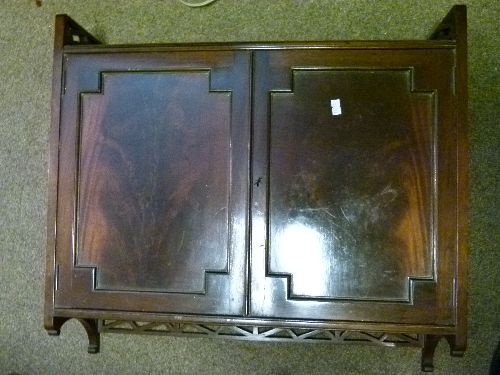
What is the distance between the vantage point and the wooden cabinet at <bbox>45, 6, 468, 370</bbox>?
2.92 feet

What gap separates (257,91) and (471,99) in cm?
66

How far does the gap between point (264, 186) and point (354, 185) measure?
0.62 feet

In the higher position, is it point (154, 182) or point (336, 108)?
point (336, 108)

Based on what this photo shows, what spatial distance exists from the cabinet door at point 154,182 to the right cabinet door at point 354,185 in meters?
0.06

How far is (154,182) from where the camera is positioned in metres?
0.94

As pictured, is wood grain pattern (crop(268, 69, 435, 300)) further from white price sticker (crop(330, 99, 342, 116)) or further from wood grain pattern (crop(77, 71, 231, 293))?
wood grain pattern (crop(77, 71, 231, 293))

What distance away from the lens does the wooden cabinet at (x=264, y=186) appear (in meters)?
0.89

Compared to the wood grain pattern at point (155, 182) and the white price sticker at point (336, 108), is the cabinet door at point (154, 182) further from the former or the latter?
the white price sticker at point (336, 108)

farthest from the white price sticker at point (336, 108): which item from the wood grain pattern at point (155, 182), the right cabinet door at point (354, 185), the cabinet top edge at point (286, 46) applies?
the wood grain pattern at point (155, 182)

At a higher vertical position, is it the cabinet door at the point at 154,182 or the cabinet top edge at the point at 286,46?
the cabinet top edge at the point at 286,46

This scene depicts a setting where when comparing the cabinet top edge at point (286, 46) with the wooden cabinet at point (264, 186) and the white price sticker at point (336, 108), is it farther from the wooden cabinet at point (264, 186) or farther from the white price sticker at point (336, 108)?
the white price sticker at point (336, 108)

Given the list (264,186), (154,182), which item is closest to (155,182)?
(154,182)

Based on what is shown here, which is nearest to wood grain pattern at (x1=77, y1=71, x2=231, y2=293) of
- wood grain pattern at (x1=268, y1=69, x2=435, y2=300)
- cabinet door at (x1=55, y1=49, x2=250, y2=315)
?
cabinet door at (x1=55, y1=49, x2=250, y2=315)

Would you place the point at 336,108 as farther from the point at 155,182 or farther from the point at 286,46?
the point at 155,182
